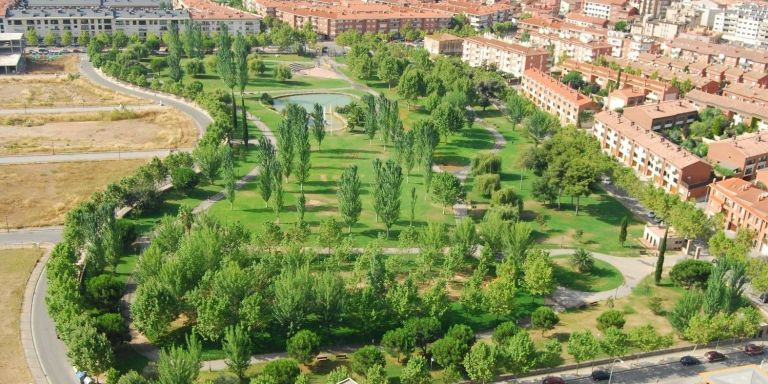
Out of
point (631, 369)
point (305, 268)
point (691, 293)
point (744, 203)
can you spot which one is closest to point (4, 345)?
point (305, 268)

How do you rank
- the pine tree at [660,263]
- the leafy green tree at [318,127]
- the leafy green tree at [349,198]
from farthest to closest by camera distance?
the leafy green tree at [318,127] < the leafy green tree at [349,198] < the pine tree at [660,263]

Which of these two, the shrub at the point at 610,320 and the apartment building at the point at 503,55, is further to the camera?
the apartment building at the point at 503,55

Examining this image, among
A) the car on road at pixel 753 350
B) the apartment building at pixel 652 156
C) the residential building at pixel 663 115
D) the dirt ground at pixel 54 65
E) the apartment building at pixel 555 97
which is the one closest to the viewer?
the car on road at pixel 753 350

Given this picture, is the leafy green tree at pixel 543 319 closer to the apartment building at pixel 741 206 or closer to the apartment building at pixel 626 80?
the apartment building at pixel 741 206

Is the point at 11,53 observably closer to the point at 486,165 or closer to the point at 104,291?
the point at 486,165

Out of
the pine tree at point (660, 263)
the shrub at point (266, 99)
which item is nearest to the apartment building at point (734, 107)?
the pine tree at point (660, 263)

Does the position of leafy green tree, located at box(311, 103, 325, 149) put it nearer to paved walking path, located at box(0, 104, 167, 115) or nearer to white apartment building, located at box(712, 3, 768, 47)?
paved walking path, located at box(0, 104, 167, 115)

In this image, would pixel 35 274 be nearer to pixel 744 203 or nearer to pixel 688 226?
pixel 688 226

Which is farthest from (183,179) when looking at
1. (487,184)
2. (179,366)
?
(179,366)
